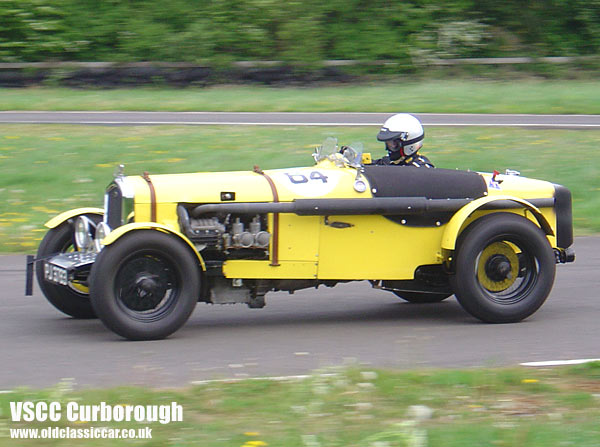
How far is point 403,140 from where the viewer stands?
7980mm

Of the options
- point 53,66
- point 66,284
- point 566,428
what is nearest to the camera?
point 566,428

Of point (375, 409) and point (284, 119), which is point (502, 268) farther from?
point (284, 119)

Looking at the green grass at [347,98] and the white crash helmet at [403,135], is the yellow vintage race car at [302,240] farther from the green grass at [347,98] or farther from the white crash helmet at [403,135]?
the green grass at [347,98]

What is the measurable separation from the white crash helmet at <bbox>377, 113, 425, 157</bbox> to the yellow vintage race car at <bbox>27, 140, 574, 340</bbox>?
380 millimetres

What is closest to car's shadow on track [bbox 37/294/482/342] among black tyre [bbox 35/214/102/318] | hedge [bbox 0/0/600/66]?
black tyre [bbox 35/214/102/318]

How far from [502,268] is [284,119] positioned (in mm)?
11010

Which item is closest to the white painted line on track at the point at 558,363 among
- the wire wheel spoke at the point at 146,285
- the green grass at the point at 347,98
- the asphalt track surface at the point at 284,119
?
the wire wheel spoke at the point at 146,285

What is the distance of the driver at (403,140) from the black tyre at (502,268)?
2.95ft

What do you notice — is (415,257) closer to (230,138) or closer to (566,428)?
(566,428)

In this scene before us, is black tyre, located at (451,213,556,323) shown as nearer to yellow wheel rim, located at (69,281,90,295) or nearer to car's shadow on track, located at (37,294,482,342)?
car's shadow on track, located at (37,294,482,342)

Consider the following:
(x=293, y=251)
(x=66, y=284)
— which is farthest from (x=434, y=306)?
(x=66, y=284)

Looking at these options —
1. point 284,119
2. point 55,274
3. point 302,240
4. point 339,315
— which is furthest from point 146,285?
point 284,119

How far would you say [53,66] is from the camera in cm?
2305

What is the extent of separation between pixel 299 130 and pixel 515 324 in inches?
373
